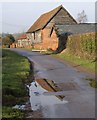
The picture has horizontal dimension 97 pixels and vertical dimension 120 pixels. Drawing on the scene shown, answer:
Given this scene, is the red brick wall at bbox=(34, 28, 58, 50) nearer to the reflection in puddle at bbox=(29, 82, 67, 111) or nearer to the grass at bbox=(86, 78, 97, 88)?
the grass at bbox=(86, 78, 97, 88)

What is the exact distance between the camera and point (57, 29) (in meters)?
48.9

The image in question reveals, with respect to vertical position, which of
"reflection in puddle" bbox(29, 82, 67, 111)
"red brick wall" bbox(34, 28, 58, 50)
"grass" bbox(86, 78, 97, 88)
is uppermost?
"red brick wall" bbox(34, 28, 58, 50)

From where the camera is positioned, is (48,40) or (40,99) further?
(48,40)

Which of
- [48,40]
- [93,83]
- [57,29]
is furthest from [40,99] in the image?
[48,40]

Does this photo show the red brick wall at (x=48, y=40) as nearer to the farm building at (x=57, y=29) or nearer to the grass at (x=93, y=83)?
the farm building at (x=57, y=29)

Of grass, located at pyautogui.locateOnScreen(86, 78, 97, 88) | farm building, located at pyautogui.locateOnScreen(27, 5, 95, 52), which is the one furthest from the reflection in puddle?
farm building, located at pyautogui.locateOnScreen(27, 5, 95, 52)

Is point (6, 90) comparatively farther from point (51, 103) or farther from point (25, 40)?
point (25, 40)

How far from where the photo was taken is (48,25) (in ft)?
192

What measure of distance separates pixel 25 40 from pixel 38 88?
68.1 meters

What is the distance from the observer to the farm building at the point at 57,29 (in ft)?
161

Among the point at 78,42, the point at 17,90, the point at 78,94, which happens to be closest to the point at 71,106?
the point at 78,94

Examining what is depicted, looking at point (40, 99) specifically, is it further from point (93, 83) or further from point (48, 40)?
point (48, 40)

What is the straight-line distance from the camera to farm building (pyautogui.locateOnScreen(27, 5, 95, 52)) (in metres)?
49.1

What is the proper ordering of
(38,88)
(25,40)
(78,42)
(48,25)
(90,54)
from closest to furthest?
(38,88) → (90,54) → (78,42) → (48,25) → (25,40)
